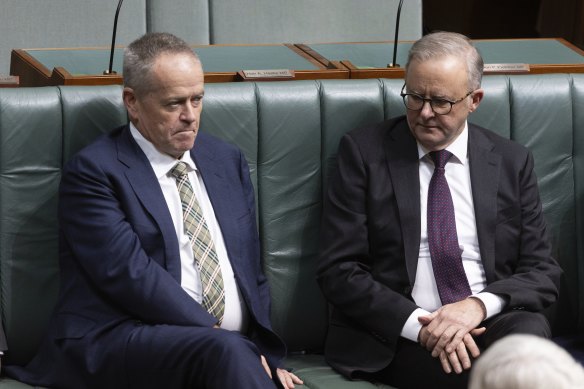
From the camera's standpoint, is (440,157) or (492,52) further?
(492,52)

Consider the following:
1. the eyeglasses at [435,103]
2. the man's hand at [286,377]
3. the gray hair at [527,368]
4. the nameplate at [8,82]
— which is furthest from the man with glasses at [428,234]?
the gray hair at [527,368]

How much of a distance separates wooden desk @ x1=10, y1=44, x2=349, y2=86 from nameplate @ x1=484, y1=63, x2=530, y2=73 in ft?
1.34

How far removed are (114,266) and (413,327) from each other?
2.39ft

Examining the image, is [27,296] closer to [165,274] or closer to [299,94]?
[165,274]

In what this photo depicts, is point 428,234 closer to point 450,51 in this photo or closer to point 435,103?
point 435,103

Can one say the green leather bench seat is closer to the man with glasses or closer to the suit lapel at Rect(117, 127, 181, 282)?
the man with glasses

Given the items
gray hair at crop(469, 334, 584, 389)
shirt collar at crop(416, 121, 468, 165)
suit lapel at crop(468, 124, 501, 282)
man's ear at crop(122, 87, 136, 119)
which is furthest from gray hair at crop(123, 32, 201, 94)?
gray hair at crop(469, 334, 584, 389)

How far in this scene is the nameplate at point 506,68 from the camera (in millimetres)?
3256

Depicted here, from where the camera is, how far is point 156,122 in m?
2.68

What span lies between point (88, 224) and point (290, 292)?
647 millimetres

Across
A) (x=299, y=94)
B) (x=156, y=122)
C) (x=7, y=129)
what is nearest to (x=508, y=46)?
(x=299, y=94)

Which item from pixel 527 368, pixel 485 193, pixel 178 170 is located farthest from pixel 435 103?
pixel 527 368

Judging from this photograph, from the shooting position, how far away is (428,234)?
2.83 meters

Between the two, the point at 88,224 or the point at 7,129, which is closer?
the point at 88,224
